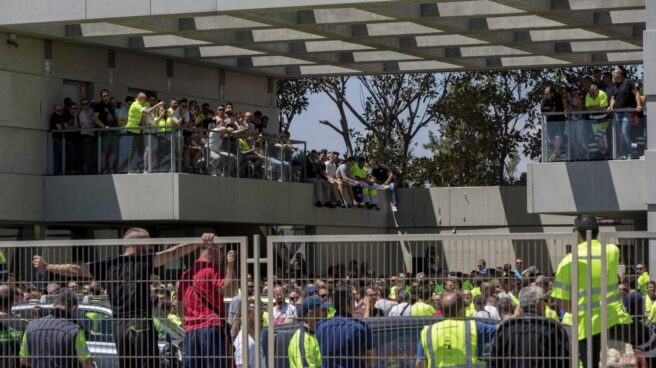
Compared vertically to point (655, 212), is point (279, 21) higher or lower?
higher

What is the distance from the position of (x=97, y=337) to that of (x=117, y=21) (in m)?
16.0

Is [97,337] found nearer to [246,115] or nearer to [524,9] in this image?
[524,9]

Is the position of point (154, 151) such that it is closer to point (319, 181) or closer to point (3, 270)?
point (319, 181)

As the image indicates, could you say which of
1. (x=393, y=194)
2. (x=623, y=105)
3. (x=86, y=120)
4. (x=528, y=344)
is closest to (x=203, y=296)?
(x=528, y=344)

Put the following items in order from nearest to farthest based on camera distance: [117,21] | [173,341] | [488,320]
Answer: [488,320] < [173,341] < [117,21]

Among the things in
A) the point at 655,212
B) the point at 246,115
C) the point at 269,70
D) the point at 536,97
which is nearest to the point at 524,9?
the point at 655,212

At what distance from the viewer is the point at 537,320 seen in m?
11.3

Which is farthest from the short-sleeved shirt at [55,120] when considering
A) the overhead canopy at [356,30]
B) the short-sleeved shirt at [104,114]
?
the overhead canopy at [356,30]

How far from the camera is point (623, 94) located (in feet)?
92.2

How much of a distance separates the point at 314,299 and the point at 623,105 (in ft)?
57.0

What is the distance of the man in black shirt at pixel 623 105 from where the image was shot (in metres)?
27.9

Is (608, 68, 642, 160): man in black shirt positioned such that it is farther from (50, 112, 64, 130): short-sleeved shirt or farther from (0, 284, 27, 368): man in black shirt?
(0, 284, 27, 368): man in black shirt

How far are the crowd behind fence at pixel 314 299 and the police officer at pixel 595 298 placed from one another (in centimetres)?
2

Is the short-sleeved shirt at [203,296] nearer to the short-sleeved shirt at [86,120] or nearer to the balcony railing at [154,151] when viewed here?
the balcony railing at [154,151]
